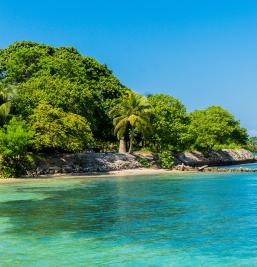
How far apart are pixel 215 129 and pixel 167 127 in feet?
83.5

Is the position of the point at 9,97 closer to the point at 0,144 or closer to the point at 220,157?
the point at 0,144

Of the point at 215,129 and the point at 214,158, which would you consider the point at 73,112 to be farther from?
the point at 215,129

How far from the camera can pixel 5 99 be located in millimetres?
48469

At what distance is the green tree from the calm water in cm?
1442

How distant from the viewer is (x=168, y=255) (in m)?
14.6

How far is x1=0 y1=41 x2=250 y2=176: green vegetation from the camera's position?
156 feet

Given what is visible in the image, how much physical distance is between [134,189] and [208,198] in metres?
7.56

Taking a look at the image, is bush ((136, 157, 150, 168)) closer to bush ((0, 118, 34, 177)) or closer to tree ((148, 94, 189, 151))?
tree ((148, 94, 189, 151))

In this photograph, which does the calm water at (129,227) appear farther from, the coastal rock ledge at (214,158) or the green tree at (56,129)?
the coastal rock ledge at (214,158)

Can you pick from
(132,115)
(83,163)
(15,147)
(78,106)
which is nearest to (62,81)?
(78,106)

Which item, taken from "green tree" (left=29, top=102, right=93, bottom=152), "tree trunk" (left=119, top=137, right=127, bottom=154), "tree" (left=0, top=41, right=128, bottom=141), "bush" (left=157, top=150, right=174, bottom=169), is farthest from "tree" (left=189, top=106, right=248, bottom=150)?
"green tree" (left=29, top=102, right=93, bottom=152)

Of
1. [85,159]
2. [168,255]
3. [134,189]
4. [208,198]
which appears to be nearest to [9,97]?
[85,159]

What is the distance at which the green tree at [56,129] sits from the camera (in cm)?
4769

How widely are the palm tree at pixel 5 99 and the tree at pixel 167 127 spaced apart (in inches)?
803
